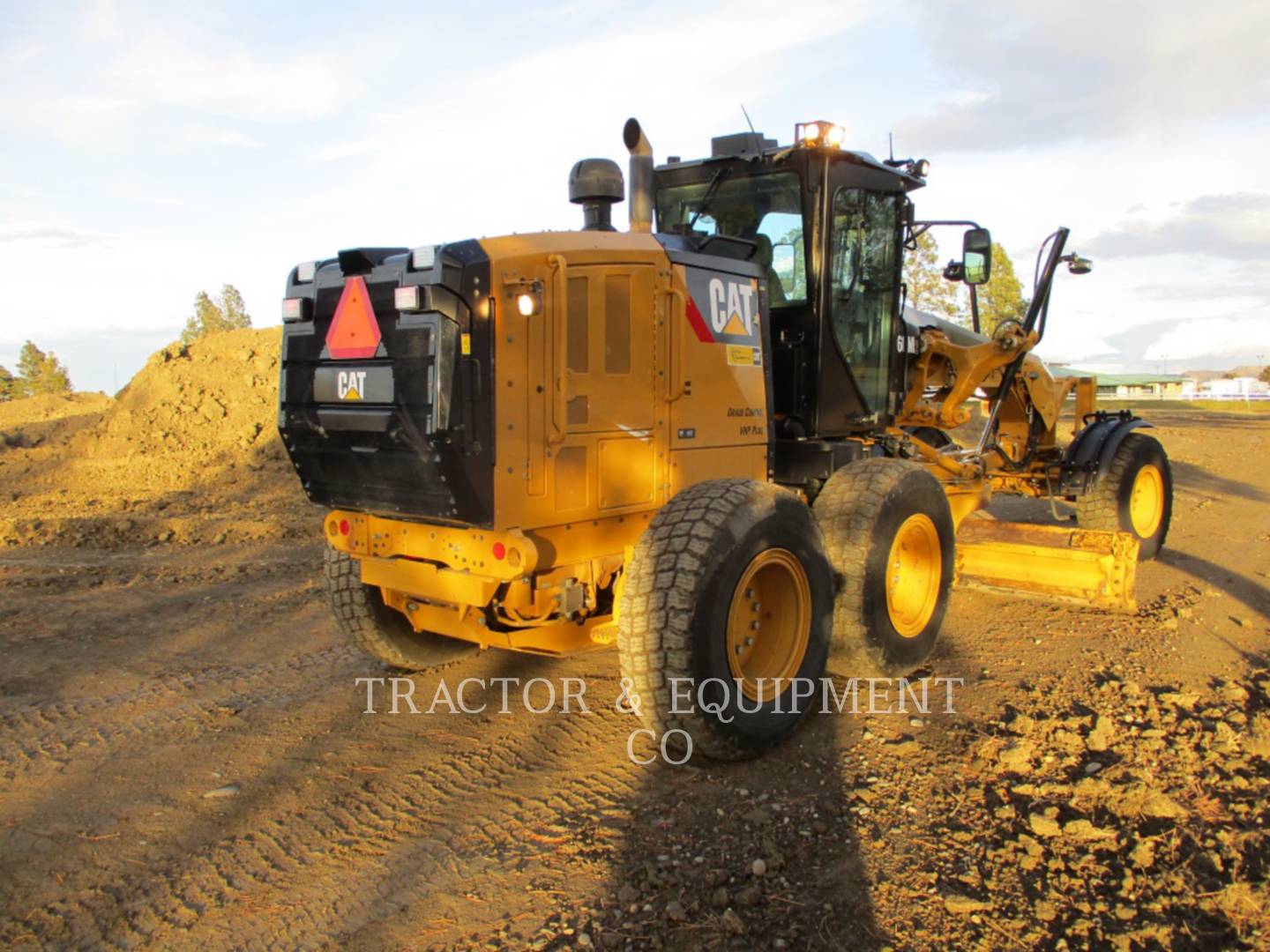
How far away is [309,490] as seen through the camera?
4469 millimetres

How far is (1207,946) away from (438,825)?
2.67m

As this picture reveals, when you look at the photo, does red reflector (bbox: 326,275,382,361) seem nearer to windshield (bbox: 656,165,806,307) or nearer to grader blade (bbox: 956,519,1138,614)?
windshield (bbox: 656,165,806,307)

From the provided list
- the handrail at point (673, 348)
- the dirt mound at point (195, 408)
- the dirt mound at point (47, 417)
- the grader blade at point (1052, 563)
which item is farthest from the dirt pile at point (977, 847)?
the dirt mound at point (47, 417)

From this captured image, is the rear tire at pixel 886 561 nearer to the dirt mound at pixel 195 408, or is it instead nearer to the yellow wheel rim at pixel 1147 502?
the yellow wheel rim at pixel 1147 502

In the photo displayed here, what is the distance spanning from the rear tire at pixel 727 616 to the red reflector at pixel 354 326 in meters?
1.46

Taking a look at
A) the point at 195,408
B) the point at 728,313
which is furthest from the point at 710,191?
the point at 195,408

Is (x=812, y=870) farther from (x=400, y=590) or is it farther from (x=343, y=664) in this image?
(x=343, y=664)

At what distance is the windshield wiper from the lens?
5582 mm

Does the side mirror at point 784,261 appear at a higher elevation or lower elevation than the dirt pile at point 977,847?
higher

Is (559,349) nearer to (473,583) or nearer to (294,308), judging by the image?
(473,583)

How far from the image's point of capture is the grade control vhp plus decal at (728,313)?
447cm

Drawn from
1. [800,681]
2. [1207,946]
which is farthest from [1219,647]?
[1207,946]

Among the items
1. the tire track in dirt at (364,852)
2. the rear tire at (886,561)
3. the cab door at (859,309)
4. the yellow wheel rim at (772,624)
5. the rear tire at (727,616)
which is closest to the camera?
the tire track in dirt at (364,852)

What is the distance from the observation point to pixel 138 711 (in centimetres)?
489
